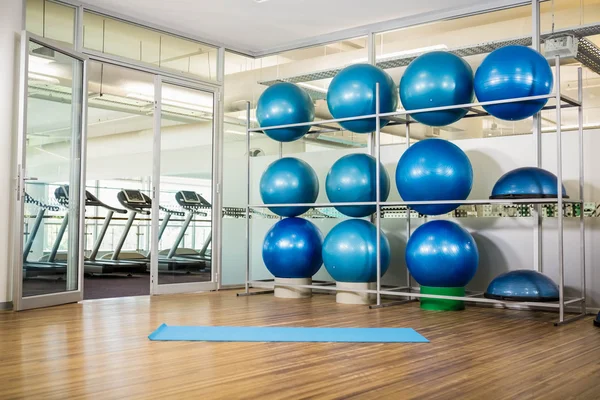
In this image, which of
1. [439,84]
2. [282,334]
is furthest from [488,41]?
[282,334]

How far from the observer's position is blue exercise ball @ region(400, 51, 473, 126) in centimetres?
503

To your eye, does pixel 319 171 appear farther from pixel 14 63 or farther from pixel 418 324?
pixel 14 63

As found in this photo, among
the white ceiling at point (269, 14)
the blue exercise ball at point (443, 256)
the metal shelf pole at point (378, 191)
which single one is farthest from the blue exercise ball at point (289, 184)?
the white ceiling at point (269, 14)

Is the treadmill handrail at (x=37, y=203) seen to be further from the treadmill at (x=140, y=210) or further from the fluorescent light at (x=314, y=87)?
the fluorescent light at (x=314, y=87)

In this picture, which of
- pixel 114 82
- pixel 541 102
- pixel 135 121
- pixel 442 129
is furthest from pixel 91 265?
pixel 541 102

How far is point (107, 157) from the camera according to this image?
44.8ft

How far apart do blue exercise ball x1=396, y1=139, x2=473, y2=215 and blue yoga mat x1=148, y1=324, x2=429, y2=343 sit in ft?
4.26

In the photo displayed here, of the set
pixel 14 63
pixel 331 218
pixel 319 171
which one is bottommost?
pixel 331 218

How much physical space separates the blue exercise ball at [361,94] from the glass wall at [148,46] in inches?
80.4

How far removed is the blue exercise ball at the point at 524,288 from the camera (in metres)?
4.52

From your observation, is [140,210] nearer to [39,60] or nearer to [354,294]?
[39,60]

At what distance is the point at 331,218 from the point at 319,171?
0.54m

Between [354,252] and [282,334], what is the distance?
1.63m

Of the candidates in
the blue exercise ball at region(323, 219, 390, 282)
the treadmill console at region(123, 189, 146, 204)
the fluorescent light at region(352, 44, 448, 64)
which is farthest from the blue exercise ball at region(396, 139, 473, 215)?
the treadmill console at region(123, 189, 146, 204)
